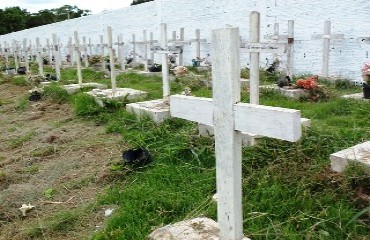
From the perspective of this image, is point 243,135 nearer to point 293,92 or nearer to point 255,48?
point 255,48

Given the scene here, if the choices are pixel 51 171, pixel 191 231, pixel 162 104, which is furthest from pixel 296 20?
pixel 191 231

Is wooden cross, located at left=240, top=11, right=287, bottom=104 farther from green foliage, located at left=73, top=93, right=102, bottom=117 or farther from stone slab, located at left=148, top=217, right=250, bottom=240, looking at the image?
green foliage, located at left=73, top=93, right=102, bottom=117

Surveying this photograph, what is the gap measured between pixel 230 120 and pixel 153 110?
11.3 ft

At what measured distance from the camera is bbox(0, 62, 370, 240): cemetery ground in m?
2.55

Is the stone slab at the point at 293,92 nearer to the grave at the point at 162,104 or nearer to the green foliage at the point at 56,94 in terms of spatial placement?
the grave at the point at 162,104

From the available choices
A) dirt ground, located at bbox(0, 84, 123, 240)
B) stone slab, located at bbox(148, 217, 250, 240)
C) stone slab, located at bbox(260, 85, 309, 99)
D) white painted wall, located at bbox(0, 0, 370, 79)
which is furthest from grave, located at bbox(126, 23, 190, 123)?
white painted wall, located at bbox(0, 0, 370, 79)

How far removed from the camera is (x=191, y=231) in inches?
85.2

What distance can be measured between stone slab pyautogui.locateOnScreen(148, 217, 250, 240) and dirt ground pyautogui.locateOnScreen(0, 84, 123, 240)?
76 cm

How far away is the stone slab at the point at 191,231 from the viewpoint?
210cm

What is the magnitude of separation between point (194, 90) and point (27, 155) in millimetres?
3785

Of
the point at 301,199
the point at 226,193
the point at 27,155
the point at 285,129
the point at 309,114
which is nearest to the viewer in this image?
the point at 285,129

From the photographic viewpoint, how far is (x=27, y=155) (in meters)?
4.59

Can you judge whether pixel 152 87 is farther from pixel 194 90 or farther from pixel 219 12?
pixel 219 12

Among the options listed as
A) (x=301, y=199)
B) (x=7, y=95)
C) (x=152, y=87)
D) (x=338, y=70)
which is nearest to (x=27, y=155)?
(x=301, y=199)
